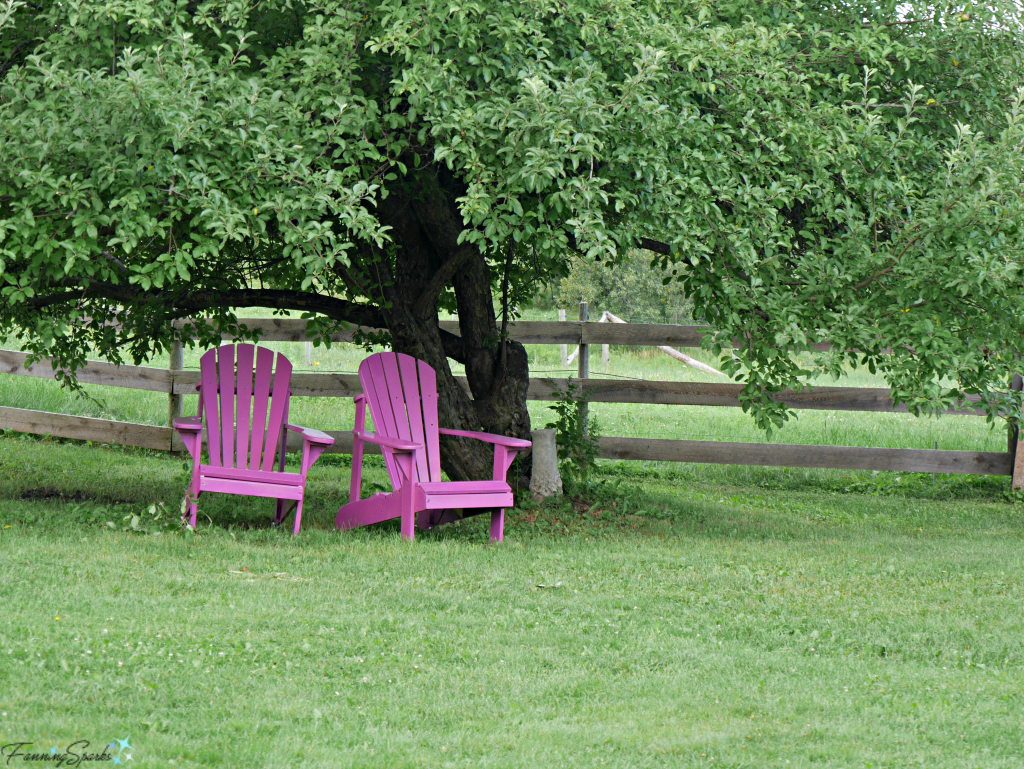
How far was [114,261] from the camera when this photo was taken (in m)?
5.46

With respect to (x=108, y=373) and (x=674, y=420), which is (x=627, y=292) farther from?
(x=108, y=373)

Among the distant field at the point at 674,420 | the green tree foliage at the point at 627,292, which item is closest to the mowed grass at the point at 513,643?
the distant field at the point at 674,420

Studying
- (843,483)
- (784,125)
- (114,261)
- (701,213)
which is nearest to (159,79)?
(114,261)

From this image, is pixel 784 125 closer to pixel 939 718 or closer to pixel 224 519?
pixel 939 718

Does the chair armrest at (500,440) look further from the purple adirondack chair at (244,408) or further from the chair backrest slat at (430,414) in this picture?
the purple adirondack chair at (244,408)

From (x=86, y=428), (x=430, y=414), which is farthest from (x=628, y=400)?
(x=86, y=428)

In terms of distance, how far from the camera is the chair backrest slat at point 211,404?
6.34 metres

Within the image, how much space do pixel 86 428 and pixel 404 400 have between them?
4801 millimetres

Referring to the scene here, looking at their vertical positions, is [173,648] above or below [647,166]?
below

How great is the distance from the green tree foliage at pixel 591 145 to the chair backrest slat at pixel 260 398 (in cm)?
118

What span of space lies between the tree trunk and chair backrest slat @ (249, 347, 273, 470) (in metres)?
0.87

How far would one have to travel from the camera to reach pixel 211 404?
21.1ft

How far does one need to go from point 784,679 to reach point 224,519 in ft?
13.4

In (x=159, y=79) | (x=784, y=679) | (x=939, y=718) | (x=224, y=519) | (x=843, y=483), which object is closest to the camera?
(x=939, y=718)
